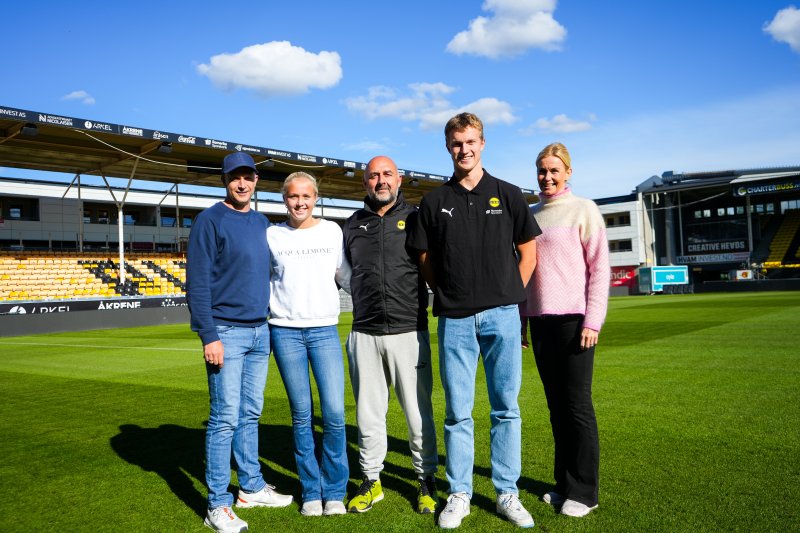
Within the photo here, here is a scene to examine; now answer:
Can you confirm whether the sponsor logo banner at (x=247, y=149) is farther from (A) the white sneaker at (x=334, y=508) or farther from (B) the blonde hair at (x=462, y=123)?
(A) the white sneaker at (x=334, y=508)

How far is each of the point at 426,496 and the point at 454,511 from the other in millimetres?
335

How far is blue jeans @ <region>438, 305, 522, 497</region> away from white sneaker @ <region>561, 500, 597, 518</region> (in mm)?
294

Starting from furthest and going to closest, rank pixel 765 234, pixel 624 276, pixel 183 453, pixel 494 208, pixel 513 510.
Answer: pixel 624 276
pixel 765 234
pixel 183 453
pixel 494 208
pixel 513 510

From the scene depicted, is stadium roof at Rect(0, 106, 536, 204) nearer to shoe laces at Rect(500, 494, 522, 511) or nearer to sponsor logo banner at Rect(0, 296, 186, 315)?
sponsor logo banner at Rect(0, 296, 186, 315)

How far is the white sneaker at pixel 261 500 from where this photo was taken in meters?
3.89

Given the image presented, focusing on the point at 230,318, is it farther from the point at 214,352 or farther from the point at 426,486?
the point at 426,486

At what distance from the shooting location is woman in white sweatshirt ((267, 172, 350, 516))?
12.4 feet

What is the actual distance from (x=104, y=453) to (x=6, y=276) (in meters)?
24.1

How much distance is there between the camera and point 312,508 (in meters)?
3.71

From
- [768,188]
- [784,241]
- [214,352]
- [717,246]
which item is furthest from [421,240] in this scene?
[717,246]

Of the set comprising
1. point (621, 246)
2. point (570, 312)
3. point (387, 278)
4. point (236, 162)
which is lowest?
point (570, 312)

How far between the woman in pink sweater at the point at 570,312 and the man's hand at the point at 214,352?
1.91 meters

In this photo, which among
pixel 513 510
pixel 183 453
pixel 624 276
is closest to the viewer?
pixel 513 510

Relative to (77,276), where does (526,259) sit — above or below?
below
